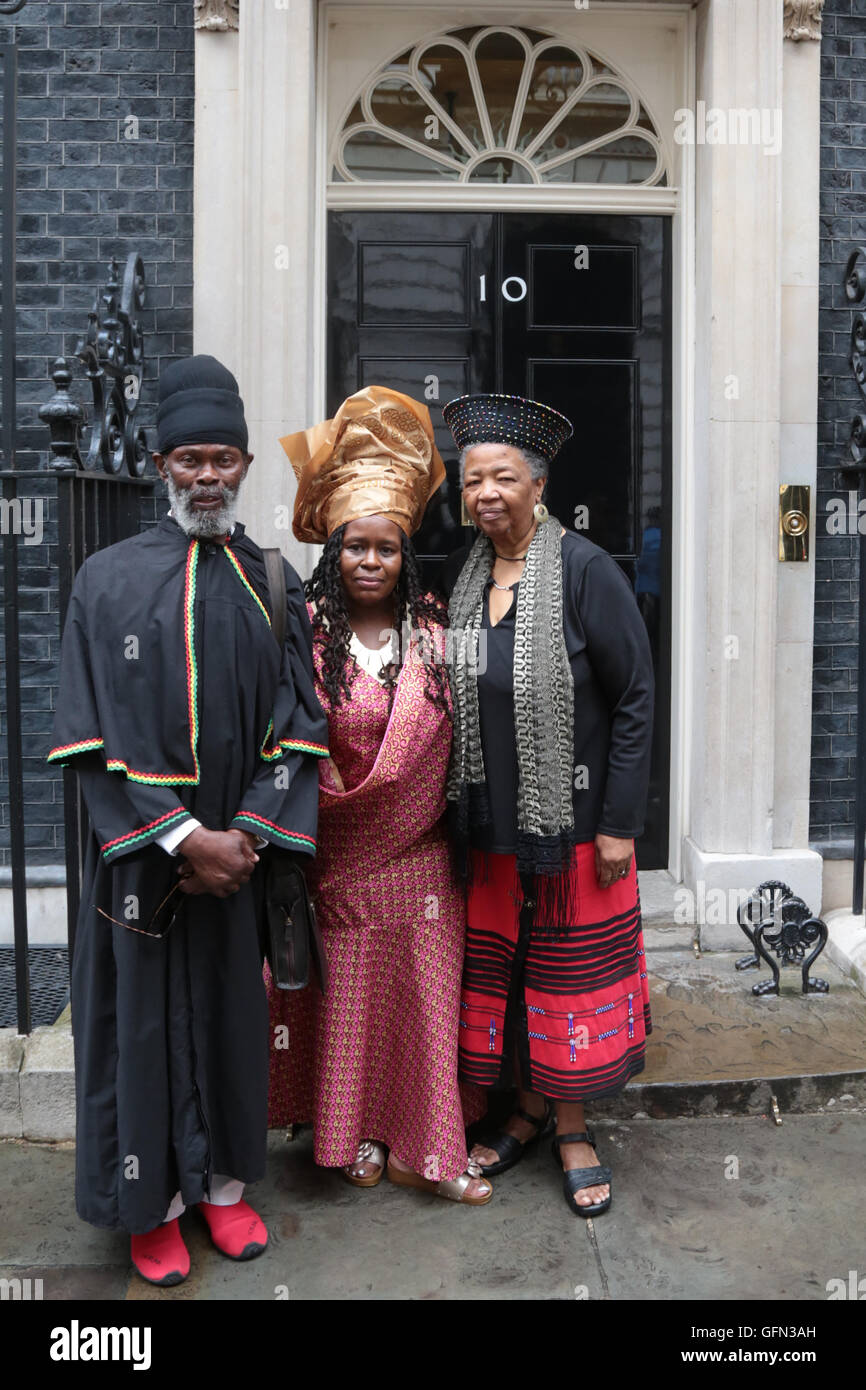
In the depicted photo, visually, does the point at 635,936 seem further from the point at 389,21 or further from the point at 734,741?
the point at 389,21

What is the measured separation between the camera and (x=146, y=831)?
2818 mm

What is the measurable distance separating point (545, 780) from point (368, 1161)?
1.26m

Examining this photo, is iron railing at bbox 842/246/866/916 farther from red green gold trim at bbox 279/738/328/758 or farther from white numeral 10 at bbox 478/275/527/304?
red green gold trim at bbox 279/738/328/758

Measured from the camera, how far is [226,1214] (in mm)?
3174

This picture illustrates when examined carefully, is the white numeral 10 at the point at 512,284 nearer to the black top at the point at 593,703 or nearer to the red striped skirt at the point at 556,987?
the black top at the point at 593,703

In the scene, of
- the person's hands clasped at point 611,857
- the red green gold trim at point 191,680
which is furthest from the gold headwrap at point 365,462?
the person's hands clasped at point 611,857

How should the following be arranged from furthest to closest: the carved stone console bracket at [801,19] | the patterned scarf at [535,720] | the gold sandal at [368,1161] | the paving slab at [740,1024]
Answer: the carved stone console bracket at [801,19] < the paving slab at [740,1024] < the gold sandal at [368,1161] < the patterned scarf at [535,720]

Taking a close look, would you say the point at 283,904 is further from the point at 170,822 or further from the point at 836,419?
the point at 836,419

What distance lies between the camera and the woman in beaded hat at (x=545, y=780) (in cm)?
321

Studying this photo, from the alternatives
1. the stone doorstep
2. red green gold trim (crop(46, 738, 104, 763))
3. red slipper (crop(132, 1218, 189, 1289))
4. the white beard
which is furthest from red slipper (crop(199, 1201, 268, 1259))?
the white beard

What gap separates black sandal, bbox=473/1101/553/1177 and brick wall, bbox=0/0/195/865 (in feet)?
9.98

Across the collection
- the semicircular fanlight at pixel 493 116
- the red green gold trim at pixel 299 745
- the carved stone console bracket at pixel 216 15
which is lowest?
the red green gold trim at pixel 299 745

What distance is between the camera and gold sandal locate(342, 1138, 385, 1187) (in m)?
3.48

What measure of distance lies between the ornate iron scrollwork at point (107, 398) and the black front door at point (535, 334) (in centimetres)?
107
